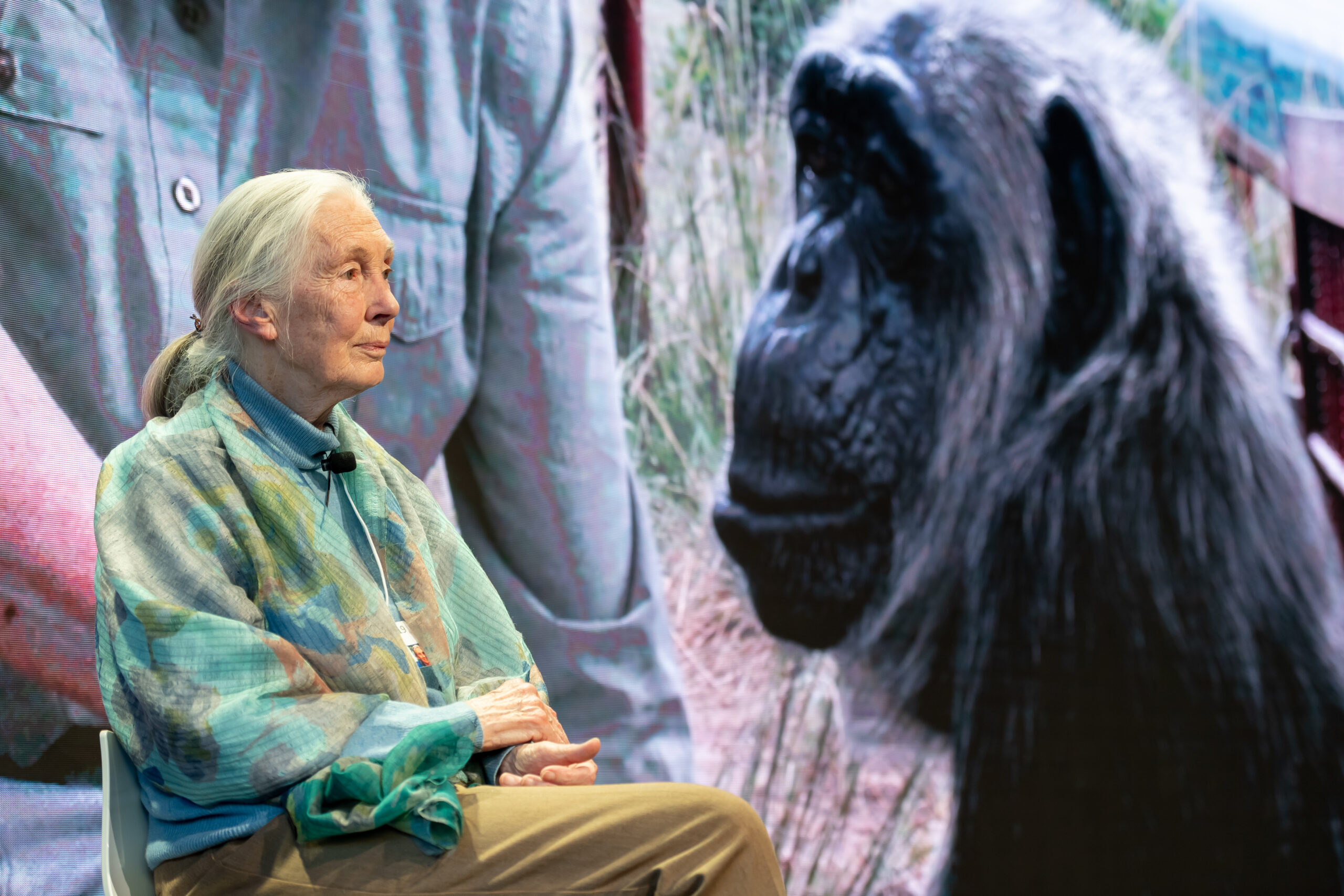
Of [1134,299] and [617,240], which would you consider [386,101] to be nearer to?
[617,240]

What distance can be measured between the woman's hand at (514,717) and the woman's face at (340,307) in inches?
12.1

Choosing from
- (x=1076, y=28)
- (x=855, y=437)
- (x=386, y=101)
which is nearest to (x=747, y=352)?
(x=855, y=437)

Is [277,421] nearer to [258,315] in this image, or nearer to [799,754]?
[258,315]

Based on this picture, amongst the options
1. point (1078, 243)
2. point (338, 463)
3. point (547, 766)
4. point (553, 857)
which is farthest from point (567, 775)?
point (1078, 243)

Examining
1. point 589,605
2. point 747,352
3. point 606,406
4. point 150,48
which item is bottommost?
point 589,605

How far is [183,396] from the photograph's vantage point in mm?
1050

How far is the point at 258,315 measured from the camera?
1013 millimetres

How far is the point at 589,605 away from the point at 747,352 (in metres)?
0.64

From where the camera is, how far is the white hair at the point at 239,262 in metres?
1.00

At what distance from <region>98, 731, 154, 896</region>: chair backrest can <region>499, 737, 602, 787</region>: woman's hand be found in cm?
30

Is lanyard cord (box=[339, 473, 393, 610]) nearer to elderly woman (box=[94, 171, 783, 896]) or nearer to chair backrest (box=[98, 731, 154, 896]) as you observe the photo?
elderly woman (box=[94, 171, 783, 896])

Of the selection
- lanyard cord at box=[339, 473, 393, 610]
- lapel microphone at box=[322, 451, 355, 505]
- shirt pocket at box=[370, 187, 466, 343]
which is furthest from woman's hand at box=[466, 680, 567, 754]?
shirt pocket at box=[370, 187, 466, 343]

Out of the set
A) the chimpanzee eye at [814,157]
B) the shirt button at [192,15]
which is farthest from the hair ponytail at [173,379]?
the chimpanzee eye at [814,157]

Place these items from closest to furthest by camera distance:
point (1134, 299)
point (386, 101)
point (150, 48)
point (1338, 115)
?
1. point (150, 48)
2. point (386, 101)
3. point (1134, 299)
4. point (1338, 115)
